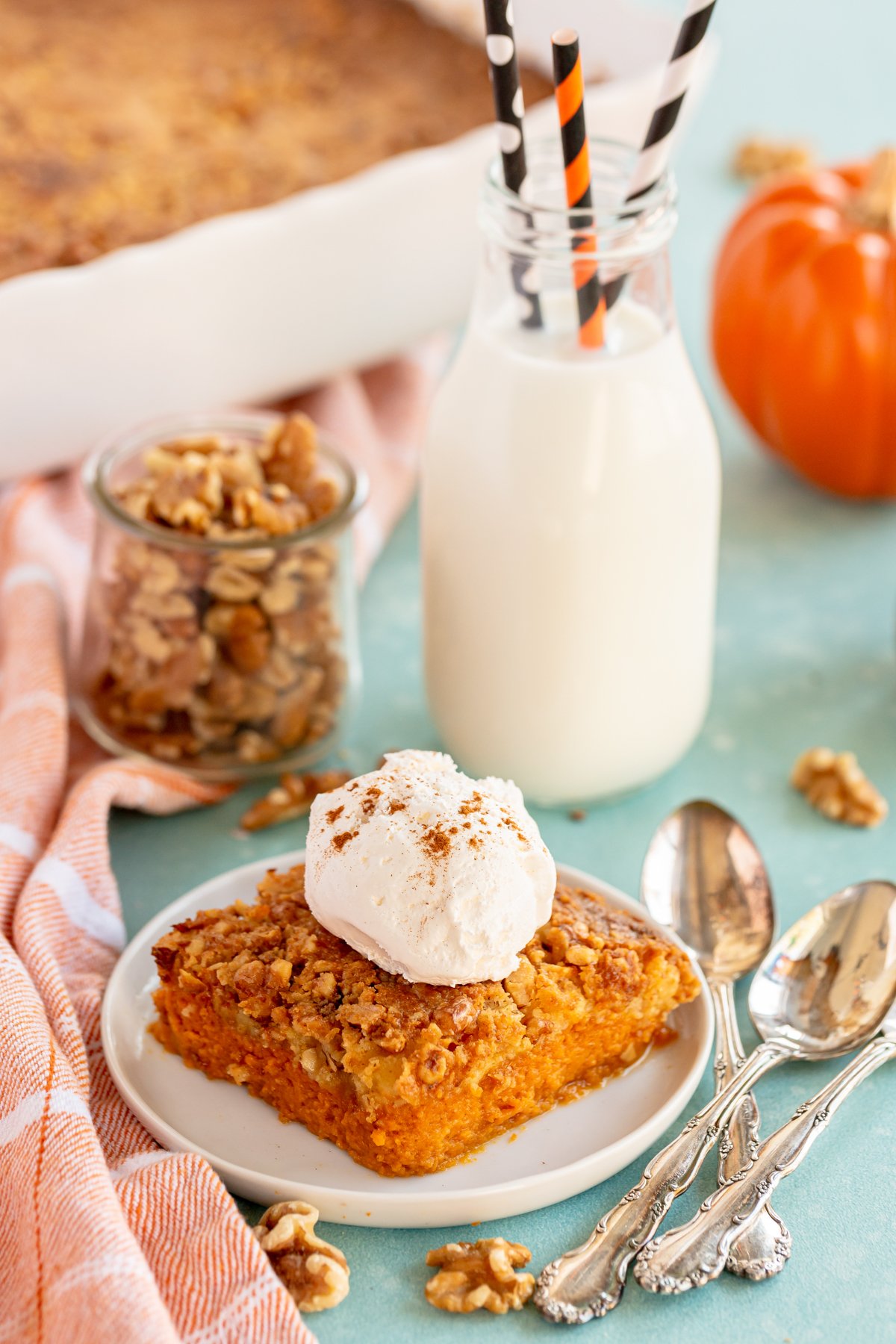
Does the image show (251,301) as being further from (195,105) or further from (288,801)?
(288,801)

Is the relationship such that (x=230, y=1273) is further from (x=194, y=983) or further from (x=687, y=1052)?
(x=687, y=1052)

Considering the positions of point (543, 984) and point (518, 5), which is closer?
point (543, 984)

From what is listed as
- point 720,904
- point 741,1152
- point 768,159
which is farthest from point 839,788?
point 768,159

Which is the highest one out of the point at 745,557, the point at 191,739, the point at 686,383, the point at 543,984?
the point at 686,383

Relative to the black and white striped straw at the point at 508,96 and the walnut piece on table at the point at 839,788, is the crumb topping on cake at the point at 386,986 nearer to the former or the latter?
the walnut piece on table at the point at 839,788

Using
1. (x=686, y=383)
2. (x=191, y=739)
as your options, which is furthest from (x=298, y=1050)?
(x=686, y=383)

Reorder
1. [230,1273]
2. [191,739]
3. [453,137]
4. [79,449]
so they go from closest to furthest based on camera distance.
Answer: [230,1273] < [191,739] < [79,449] < [453,137]
